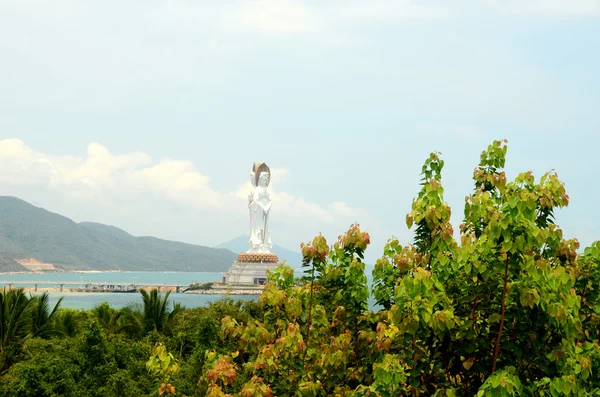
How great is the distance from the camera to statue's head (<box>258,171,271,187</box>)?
78875 mm

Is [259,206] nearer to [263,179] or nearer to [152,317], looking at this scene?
[263,179]

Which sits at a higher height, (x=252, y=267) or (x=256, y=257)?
(x=256, y=257)

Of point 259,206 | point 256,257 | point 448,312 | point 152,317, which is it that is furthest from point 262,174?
point 448,312

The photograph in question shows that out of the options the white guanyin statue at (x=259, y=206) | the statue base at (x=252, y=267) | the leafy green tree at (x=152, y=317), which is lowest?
the leafy green tree at (x=152, y=317)

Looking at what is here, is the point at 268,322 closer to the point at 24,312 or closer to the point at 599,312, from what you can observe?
the point at 599,312

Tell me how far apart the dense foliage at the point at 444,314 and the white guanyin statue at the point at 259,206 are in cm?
6924

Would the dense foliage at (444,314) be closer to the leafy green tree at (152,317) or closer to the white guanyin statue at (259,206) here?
the leafy green tree at (152,317)

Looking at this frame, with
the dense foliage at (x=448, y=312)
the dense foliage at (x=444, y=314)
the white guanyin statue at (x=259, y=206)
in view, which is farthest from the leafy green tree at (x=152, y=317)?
the white guanyin statue at (x=259, y=206)

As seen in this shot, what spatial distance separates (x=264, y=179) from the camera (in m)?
79.2

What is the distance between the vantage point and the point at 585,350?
702 centimetres

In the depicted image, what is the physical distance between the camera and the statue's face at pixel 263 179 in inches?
3103

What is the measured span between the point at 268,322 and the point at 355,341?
1175 mm

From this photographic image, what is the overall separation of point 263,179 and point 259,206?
3.05m

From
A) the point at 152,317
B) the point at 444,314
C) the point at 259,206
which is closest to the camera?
the point at 444,314
